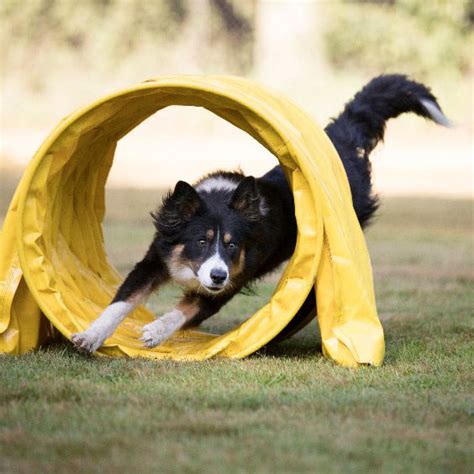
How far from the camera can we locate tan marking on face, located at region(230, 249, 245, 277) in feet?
20.6

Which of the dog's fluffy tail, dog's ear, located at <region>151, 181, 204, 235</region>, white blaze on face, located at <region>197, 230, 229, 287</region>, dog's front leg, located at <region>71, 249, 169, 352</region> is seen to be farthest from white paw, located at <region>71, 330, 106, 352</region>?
the dog's fluffy tail

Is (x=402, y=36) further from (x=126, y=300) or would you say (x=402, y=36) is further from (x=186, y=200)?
(x=126, y=300)

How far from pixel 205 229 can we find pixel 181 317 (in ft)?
1.95

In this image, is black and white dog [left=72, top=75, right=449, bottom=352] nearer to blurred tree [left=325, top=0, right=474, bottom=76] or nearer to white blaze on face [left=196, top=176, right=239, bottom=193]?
white blaze on face [left=196, top=176, right=239, bottom=193]

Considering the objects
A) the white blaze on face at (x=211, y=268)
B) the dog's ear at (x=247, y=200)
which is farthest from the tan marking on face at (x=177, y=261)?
the dog's ear at (x=247, y=200)

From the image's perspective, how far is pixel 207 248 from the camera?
6.17 m

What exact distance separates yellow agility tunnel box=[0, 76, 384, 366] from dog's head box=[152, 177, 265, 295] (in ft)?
1.11

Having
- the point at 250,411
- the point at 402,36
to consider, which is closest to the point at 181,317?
the point at 250,411

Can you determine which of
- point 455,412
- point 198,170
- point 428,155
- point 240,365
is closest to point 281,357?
point 240,365

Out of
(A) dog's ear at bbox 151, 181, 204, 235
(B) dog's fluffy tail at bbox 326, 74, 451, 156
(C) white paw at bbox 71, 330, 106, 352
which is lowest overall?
(C) white paw at bbox 71, 330, 106, 352

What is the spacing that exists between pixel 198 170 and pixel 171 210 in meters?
14.2

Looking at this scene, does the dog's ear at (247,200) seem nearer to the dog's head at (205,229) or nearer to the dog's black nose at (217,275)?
the dog's head at (205,229)

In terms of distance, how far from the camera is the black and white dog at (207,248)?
6.06m

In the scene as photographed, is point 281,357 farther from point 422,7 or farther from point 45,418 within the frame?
point 422,7
